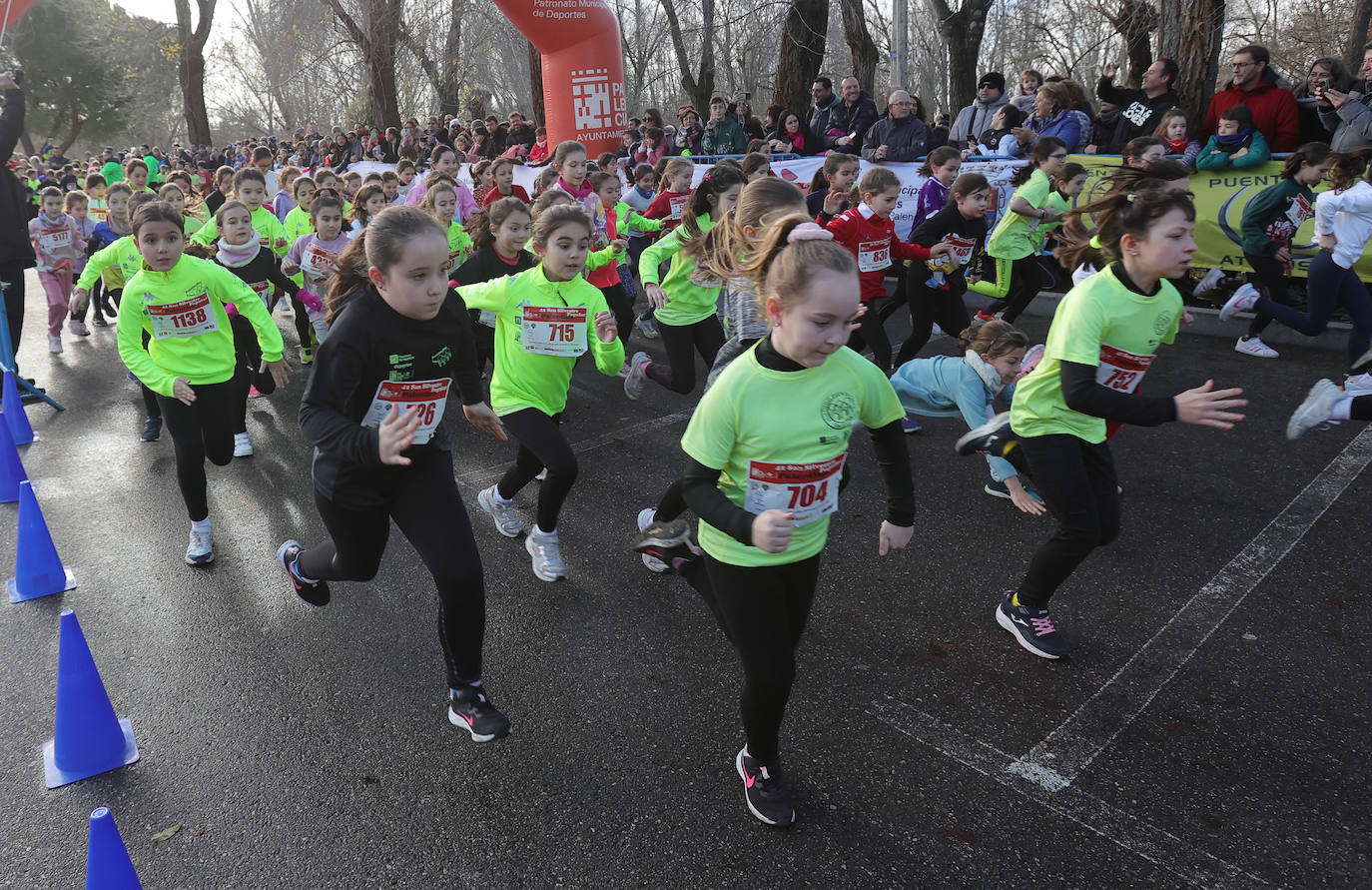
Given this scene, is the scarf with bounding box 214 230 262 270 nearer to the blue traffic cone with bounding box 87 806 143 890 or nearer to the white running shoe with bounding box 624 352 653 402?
the white running shoe with bounding box 624 352 653 402

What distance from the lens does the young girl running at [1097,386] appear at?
3238 mm

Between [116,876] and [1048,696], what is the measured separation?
9.99 feet

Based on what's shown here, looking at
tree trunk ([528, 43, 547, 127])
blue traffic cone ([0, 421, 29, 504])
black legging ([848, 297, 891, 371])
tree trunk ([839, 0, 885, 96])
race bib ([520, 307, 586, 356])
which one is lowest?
blue traffic cone ([0, 421, 29, 504])

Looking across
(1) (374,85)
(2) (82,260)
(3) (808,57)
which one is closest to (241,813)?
(2) (82,260)

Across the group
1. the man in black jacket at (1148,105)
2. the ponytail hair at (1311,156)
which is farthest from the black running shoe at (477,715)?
the man in black jacket at (1148,105)

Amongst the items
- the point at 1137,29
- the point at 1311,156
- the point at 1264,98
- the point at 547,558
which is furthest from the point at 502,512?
the point at 1137,29

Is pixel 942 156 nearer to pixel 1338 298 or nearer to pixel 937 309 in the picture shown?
pixel 937 309

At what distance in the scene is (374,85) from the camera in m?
25.3

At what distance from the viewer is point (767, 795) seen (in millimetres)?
2893

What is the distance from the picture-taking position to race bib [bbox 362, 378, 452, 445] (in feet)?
10.3

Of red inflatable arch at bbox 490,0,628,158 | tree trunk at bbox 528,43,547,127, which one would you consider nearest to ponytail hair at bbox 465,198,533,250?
red inflatable arch at bbox 490,0,628,158

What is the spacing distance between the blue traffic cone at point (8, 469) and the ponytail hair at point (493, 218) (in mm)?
3387

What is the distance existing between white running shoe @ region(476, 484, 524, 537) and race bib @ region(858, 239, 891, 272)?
2.99 meters

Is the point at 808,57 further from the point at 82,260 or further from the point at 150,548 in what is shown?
the point at 150,548
